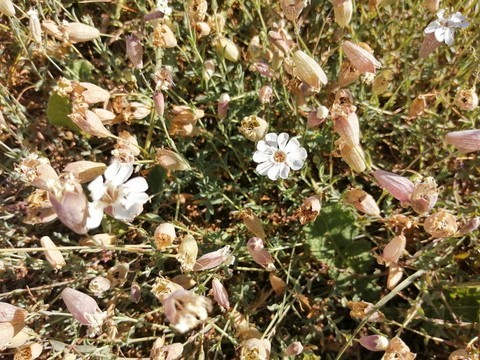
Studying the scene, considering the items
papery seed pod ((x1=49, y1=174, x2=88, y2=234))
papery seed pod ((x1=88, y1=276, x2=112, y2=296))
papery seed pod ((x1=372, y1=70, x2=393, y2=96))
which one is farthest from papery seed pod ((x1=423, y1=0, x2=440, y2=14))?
papery seed pod ((x1=88, y1=276, x2=112, y2=296))

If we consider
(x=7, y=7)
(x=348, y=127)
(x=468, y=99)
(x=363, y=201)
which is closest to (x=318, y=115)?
(x=348, y=127)

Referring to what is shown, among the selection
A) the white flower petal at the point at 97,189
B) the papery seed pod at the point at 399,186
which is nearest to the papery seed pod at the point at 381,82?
the papery seed pod at the point at 399,186

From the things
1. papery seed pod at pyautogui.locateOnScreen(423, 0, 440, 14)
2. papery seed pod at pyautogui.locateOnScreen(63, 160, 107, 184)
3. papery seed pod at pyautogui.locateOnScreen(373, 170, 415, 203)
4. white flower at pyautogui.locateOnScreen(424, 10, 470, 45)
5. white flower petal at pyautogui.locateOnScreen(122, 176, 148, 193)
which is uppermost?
papery seed pod at pyautogui.locateOnScreen(423, 0, 440, 14)

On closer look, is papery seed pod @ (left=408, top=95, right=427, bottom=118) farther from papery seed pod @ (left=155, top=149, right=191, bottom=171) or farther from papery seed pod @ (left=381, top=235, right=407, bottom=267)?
papery seed pod @ (left=155, top=149, right=191, bottom=171)

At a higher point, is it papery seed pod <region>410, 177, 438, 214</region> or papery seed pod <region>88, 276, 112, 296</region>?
papery seed pod <region>410, 177, 438, 214</region>

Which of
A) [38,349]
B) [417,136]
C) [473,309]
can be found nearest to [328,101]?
[417,136]

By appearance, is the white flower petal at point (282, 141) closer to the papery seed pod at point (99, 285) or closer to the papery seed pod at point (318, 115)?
the papery seed pod at point (318, 115)
